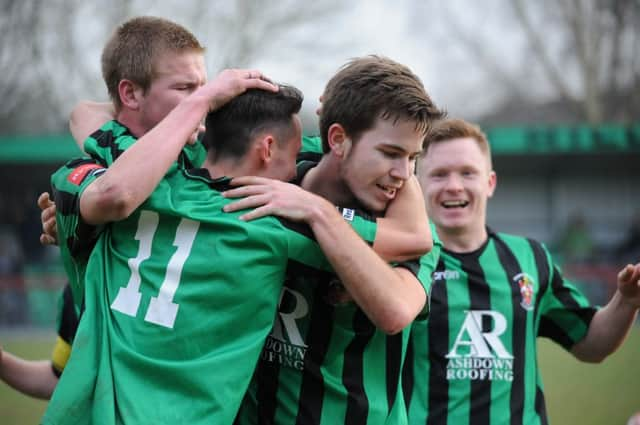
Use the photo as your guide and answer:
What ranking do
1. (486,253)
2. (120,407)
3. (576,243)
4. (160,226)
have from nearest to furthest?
1. (120,407)
2. (160,226)
3. (486,253)
4. (576,243)

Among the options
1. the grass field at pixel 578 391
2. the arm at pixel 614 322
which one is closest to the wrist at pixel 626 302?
the arm at pixel 614 322

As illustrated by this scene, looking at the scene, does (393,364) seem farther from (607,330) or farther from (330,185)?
(607,330)

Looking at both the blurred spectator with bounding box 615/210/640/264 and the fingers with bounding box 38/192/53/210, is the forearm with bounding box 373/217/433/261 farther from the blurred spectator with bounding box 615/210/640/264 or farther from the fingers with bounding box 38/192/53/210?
the blurred spectator with bounding box 615/210/640/264

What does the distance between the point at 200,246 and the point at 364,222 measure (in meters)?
0.56

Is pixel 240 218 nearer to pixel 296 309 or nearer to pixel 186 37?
pixel 296 309

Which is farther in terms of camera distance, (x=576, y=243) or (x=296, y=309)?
(x=576, y=243)

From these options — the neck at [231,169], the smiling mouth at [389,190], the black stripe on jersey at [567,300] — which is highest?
the neck at [231,169]

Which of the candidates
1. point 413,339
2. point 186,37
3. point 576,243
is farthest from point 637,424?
point 576,243

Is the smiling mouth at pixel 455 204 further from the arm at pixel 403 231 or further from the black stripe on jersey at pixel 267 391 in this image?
the black stripe on jersey at pixel 267 391

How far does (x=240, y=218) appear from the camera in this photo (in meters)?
2.40

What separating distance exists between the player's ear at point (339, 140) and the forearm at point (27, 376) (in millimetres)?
2018

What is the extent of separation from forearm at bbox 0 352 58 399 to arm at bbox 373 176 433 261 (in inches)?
82.6

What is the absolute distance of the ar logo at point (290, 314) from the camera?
262 cm

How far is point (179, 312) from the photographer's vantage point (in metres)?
2.36
